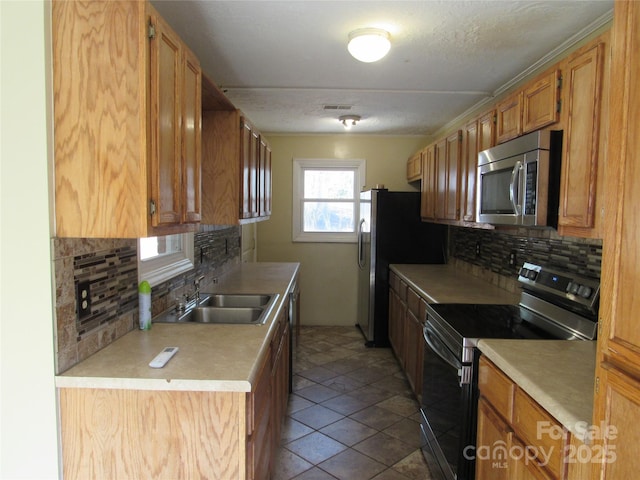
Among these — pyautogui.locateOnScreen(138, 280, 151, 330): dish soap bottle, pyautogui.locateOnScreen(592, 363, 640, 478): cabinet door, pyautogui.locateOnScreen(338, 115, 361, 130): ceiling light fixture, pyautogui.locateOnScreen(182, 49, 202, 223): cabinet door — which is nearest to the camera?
pyautogui.locateOnScreen(592, 363, 640, 478): cabinet door

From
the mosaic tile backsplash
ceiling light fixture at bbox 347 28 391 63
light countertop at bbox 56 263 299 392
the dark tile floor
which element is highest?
ceiling light fixture at bbox 347 28 391 63

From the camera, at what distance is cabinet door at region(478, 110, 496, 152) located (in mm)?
2541

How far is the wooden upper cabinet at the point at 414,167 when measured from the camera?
4422 millimetres

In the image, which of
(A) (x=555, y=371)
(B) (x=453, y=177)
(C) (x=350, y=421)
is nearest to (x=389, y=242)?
(B) (x=453, y=177)

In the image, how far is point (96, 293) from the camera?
5.14 ft

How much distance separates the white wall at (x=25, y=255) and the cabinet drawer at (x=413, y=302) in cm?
236

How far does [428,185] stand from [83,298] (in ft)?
10.6

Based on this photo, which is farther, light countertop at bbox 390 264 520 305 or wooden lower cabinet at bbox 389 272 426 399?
wooden lower cabinet at bbox 389 272 426 399

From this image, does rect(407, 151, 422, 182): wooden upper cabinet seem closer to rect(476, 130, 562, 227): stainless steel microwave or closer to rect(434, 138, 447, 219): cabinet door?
rect(434, 138, 447, 219): cabinet door

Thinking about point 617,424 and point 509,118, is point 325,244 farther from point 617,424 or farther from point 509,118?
point 617,424

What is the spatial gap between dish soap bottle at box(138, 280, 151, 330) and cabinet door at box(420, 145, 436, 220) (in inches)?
106

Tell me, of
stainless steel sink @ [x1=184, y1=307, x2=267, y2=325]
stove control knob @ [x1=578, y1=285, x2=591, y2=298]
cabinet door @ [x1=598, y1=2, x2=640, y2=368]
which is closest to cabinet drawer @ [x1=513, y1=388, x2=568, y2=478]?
cabinet door @ [x1=598, y1=2, x2=640, y2=368]

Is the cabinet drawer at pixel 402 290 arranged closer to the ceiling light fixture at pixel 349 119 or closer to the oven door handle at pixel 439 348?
the oven door handle at pixel 439 348

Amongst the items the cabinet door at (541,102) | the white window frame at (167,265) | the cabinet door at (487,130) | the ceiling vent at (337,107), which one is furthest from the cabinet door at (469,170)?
the white window frame at (167,265)
